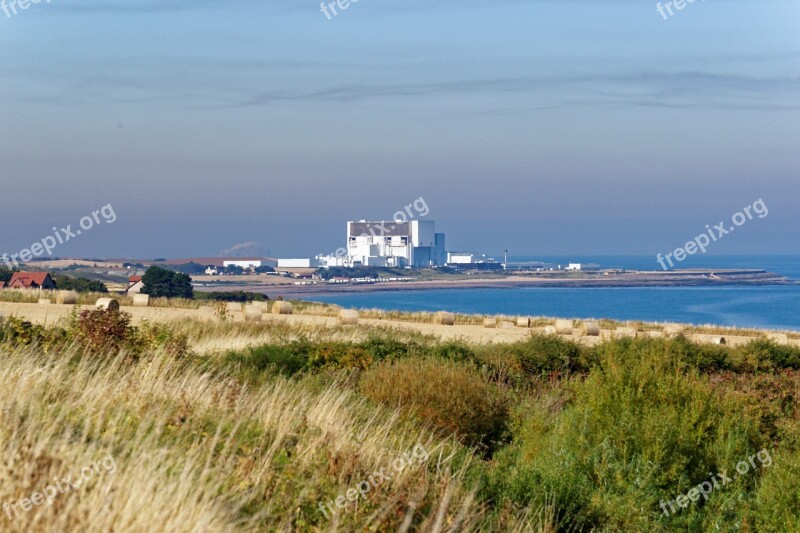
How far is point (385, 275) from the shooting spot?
194 m

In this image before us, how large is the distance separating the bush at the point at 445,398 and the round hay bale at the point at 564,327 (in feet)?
65.8

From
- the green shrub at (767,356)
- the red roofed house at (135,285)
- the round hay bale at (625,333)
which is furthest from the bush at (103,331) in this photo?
the red roofed house at (135,285)

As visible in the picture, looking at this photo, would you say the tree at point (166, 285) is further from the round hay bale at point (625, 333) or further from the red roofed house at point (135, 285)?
the round hay bale at point (625, 333)

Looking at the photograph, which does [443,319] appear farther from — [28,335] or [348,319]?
[28,335]

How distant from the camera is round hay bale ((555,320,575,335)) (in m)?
37.5

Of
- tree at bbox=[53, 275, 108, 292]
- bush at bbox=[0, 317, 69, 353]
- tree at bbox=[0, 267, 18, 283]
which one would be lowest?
tree at bbox=[53, 275, 108, 292]

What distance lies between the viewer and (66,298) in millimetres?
38656

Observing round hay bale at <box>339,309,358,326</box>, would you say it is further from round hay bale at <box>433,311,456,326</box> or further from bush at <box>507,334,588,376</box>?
bush at <box>507,334,588,376</box>

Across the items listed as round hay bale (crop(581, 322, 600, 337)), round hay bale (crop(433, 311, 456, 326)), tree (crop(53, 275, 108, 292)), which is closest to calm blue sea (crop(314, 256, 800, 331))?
tree (crop(53, 275, 108, 292))

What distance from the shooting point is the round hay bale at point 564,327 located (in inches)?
1478

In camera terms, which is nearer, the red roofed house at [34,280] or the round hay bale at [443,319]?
the round hay bale at [443,319]

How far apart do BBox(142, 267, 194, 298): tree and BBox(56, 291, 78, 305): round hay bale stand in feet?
114

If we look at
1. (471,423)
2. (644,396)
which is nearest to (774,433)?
(644,396)

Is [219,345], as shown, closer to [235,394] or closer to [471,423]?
[471,423]
